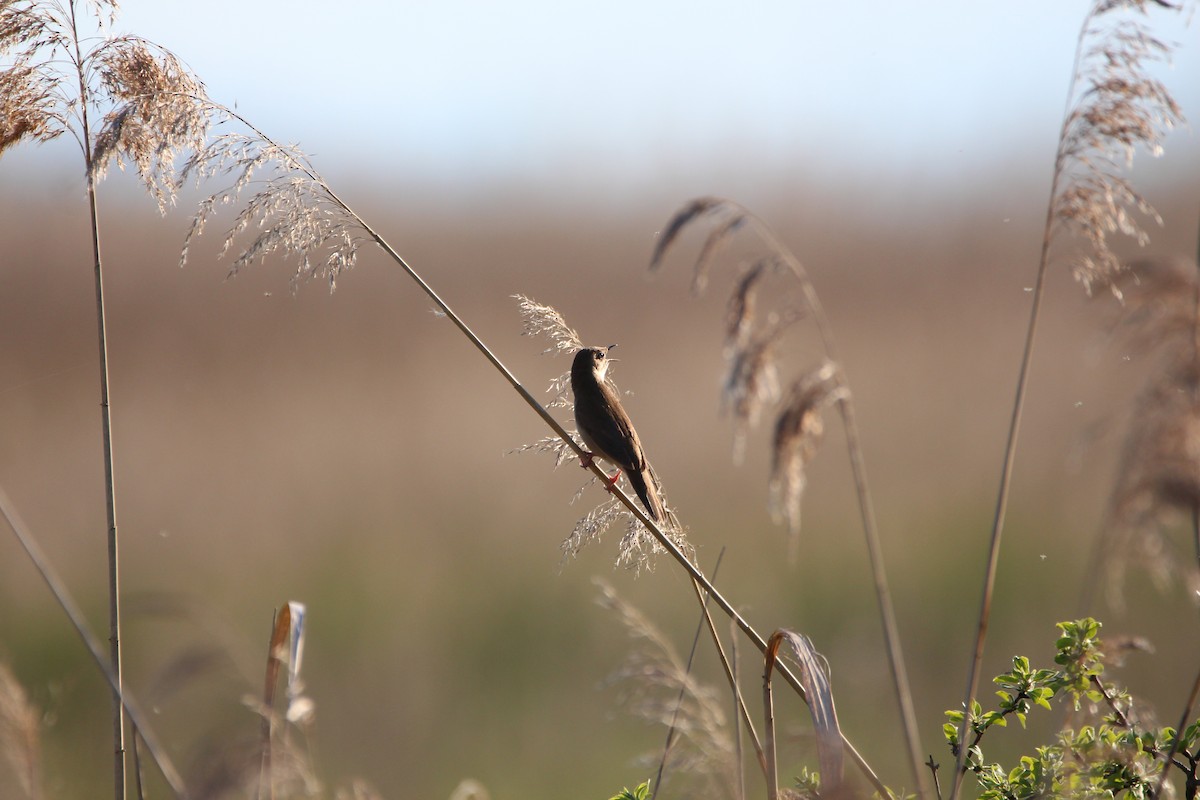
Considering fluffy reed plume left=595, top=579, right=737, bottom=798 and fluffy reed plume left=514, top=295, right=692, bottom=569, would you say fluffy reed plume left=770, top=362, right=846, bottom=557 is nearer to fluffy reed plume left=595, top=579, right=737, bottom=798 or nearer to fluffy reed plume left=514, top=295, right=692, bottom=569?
fluffy reed plume left=514, top=295, right=692, bottom=569

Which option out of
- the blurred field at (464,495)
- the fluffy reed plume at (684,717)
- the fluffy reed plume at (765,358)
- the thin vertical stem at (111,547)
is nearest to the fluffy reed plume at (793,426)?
the fluffy reed plume at (765,358)

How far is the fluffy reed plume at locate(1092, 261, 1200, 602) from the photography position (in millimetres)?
2105

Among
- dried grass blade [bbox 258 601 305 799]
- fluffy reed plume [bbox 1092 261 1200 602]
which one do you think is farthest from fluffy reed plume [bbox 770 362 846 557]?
dried grass blade [bbox 258 601 305 799]

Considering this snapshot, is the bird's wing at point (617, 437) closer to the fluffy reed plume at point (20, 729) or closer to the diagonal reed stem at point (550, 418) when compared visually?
the diagonal reed stem at point (550, 418)

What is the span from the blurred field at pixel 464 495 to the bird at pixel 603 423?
1550 millimetres

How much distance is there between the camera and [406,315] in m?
12.7

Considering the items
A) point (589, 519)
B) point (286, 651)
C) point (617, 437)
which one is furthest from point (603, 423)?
point (286, 651)

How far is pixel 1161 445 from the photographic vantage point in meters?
2.16

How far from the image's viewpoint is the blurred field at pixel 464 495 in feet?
26.2

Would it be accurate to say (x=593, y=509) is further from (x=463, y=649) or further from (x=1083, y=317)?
(x=1083, y=317)

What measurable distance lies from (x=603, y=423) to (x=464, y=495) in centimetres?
573

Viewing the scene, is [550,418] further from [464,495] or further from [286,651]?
[464,495]

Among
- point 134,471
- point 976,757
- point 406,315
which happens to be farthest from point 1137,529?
point 406,315

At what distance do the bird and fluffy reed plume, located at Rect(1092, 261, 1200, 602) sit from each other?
1.86 m
